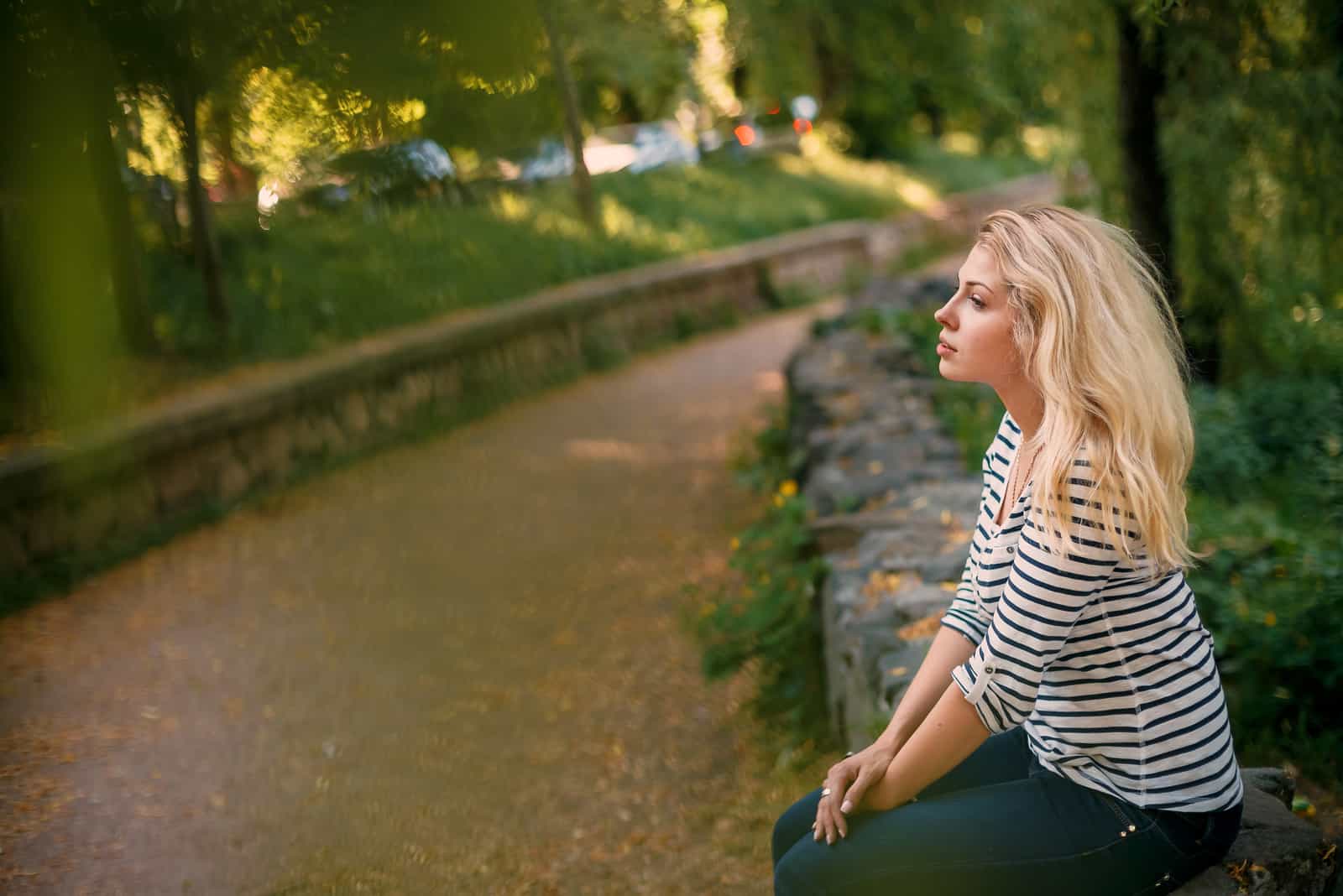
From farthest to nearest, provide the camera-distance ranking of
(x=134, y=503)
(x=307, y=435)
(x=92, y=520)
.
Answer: (x=307, y=435) → (x=134, y=503) → (x=92, y=520)

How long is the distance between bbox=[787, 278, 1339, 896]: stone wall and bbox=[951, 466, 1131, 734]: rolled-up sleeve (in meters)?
0.49

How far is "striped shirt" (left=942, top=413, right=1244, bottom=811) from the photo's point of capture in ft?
6.56

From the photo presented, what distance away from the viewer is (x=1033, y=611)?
6.59 ft

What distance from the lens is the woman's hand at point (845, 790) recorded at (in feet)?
7.20

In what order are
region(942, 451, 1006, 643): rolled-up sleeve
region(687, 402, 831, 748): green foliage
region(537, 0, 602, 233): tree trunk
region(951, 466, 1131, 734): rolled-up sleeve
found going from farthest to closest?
region(537, 0, 602, 233): tree trunk
region(687, 402, 831, 748): green foliage
region(942, 451, 1006, 643): rolled-up sleeve
region(951, 466, 1131, 734): rolled-up sleeve

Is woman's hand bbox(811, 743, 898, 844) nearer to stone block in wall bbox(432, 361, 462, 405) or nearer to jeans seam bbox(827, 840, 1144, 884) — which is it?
jeans seam bbox(827, 840, 1144, 884)

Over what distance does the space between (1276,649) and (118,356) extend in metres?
6.55

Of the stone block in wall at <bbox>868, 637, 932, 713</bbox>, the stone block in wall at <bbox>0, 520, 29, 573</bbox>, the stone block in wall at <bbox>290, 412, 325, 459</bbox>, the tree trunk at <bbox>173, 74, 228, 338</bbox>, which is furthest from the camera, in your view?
the tree trunk at <bbox>173, 74, 228, 338</bbox>

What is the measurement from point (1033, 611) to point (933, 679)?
447mm

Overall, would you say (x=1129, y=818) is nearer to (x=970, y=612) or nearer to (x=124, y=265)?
(x=970, y=612)

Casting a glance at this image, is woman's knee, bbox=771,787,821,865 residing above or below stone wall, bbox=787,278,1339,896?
above

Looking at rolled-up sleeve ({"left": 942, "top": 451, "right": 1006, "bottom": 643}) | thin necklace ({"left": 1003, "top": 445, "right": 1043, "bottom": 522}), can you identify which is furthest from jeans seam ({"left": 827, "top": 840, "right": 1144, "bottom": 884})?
thin necklace ({"left": 1003, "top": 445, "right": 1043, "bottom": 522})

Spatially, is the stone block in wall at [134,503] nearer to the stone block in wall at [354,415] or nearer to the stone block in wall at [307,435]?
the stone block in wall at [307,435]

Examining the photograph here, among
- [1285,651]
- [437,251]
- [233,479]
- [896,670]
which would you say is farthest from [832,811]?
[437,251]
